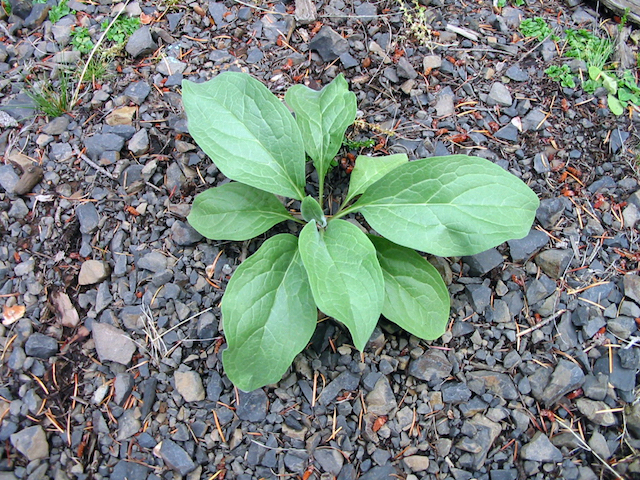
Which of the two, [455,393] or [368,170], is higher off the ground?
[368,170]

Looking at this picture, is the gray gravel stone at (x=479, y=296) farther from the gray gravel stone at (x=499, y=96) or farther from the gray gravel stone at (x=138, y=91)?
the gray gravel stone at (x=138, y=91)

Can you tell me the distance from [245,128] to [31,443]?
6.08 feet

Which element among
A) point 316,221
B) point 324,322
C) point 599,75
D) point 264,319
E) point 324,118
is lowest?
point 324,322

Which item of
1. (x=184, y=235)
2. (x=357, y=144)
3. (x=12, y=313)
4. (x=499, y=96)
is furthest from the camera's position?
(x=499, y=96)

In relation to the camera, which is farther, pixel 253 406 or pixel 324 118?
pixel 324 118

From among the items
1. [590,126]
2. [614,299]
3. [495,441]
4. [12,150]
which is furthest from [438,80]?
[12,150]

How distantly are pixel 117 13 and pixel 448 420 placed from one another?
3.41 m

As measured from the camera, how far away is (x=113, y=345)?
247cm

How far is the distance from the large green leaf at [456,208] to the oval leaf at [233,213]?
0.59 metres

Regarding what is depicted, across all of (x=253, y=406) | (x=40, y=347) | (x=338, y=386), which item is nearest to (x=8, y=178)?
(x=40, y=347)

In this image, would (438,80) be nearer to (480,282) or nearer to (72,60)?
(480,282)

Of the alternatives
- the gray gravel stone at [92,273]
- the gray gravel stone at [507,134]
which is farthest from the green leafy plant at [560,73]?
the gray gravel stone at [92,273]

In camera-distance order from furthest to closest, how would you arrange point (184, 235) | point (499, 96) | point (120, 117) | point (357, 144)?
point (499, 96)
point (120, 117)
point (357, 144)
point (184, 235)

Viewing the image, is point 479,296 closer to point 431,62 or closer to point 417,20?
point 431,62
